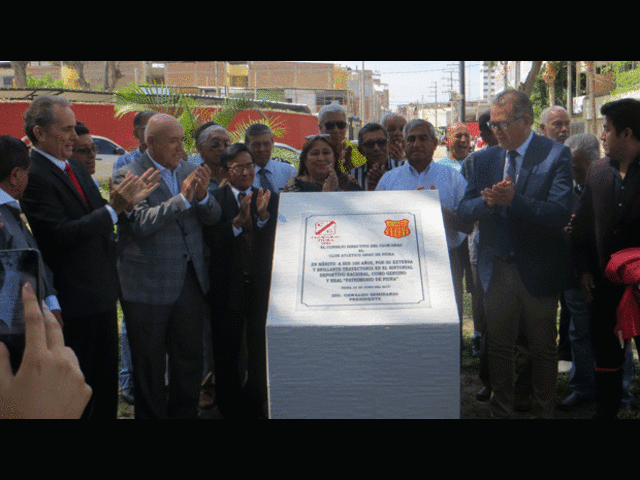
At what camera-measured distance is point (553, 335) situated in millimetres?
3416

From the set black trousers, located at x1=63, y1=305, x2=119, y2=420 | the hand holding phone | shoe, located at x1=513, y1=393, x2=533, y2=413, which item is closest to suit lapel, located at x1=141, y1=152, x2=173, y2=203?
black trousers, located at x1=63, y1=305, x2=119, y2=420

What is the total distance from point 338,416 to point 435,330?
0.49 m

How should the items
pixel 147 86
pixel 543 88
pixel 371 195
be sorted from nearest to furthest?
pixel 371 195, pixel 147 86, pixel 543 88

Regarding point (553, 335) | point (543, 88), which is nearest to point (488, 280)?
point (553, 335)

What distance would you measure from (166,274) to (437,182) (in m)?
1.97

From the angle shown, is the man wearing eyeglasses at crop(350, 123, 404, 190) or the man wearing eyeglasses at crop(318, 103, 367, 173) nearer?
the man wearing eyeglasses at crop(350, 123, 404, 190)

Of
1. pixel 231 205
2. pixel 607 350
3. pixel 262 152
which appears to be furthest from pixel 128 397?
pixel 607 350

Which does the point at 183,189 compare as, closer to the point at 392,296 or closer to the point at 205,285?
the point at 205,285

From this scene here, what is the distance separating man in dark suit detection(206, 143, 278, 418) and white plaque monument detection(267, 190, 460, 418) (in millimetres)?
1285

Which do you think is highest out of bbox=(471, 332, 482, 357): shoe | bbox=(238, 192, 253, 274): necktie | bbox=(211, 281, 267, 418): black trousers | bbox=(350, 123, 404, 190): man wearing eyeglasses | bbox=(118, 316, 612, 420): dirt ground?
bbox=(350, 123, 404, 190): man wearing eyeglasses

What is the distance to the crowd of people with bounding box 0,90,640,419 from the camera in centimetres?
316

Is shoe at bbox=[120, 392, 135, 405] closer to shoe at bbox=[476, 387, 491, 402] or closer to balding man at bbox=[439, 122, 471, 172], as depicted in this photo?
shoe at bbox=[476, 387, 491, 402]

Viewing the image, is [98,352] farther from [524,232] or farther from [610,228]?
[610,228]

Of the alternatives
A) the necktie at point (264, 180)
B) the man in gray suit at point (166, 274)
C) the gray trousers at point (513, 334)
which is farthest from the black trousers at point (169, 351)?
the gray trousers at point (513, 334)
